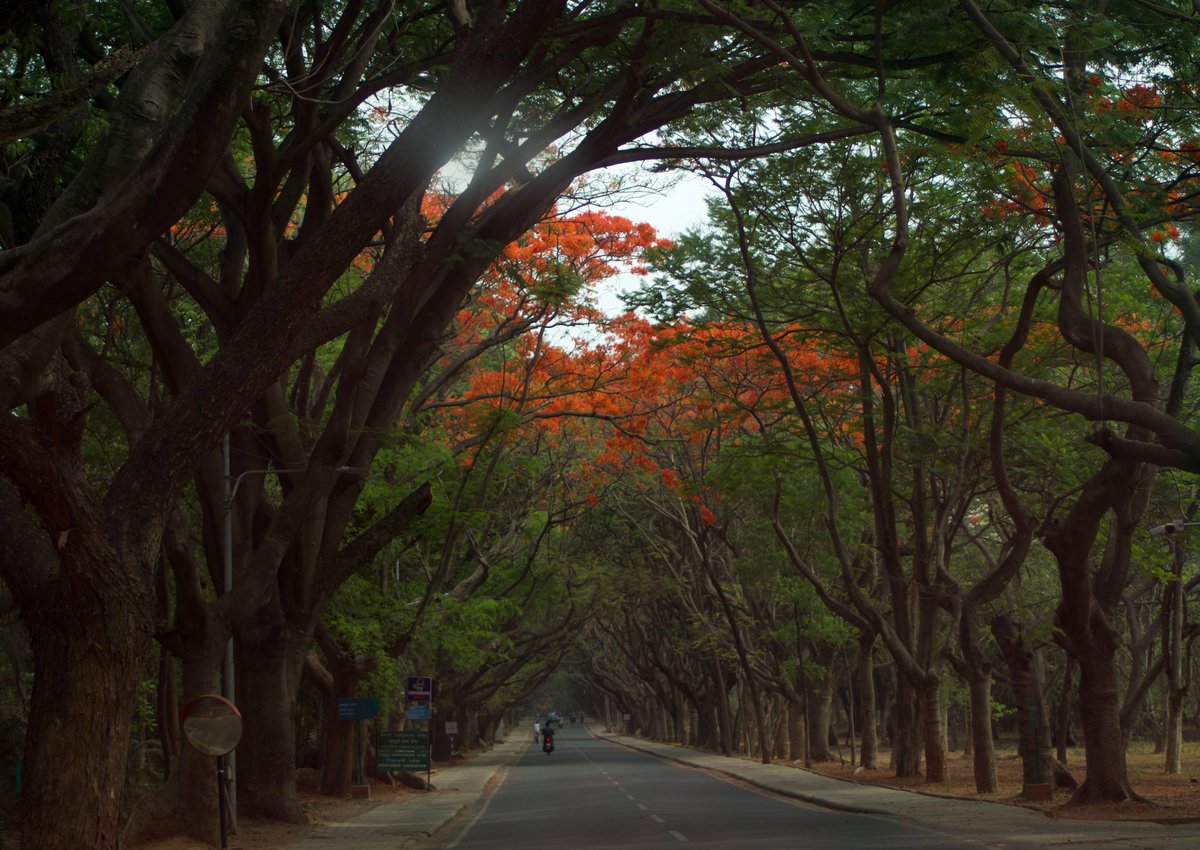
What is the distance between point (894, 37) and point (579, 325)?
48.5ft

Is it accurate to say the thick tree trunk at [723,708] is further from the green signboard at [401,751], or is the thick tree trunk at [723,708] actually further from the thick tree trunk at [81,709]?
the thick tree trunk at [81,709]

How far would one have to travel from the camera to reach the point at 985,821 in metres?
17.9

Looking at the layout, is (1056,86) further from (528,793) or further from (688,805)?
(528,793)

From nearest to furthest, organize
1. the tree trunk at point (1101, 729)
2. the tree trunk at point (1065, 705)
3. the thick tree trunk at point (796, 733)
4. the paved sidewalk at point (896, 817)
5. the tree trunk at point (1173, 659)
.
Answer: the paved sidewalk at point (896, 817), the tree trunk at point (1101, 729), the tree trunk at point (1173, 659), the tree trunk at point (1065, 705), the thick tree trunk at point (796, 733)

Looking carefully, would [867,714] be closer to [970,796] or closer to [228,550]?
[970,796]

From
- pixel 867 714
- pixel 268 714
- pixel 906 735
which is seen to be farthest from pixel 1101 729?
pixel 867 714

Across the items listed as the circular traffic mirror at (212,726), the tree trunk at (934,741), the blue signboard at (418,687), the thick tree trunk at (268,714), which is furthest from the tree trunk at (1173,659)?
the circular traffic mirror at (212,726)

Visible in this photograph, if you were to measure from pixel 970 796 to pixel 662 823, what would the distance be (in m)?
6.35

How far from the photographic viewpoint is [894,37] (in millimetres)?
13469

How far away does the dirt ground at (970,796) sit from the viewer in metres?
17.6

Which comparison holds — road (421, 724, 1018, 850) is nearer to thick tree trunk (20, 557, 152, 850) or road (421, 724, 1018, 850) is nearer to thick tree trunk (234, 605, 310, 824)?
thick tree trunk (234, 605, 310, 824)

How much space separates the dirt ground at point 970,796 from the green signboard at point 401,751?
2.47 feet

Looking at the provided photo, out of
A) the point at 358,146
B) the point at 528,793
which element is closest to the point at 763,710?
the point at 528,793

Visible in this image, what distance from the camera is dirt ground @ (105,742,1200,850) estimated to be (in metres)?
17.6
